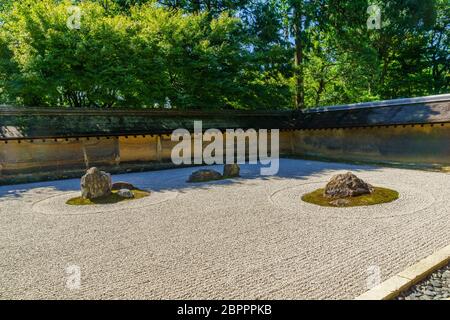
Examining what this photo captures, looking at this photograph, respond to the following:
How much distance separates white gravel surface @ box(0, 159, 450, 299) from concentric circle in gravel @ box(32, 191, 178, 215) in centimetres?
3

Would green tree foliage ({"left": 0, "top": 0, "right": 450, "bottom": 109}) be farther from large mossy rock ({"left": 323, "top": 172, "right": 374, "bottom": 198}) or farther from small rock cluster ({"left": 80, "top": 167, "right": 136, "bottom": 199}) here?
large mossy rock ({"left": 323, "top": 172, "right": 374, "bottom": 198})

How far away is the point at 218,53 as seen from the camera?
60.0 ft

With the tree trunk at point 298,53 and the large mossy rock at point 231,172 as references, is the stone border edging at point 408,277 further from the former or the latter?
the tree trunk at point 298,53

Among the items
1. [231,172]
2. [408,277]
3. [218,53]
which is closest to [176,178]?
[231,172]

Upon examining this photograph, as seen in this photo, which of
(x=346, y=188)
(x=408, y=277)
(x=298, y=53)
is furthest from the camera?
(x=298, y=53)

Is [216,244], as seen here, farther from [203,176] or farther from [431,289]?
[203,176]

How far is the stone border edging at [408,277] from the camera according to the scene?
359cm

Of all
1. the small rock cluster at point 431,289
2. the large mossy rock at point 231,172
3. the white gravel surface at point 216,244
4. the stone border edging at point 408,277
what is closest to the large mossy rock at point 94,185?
the white gravel surface at point 216,244

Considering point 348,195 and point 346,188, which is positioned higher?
point 346,188

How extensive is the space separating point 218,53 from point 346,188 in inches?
505

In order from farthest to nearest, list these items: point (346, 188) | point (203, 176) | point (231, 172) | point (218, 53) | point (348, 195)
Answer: point (218, 53), point (231, 172), point (203, 176), point (346, 188), point (348, 195)

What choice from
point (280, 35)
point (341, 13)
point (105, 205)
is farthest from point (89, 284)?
point (341, 13)

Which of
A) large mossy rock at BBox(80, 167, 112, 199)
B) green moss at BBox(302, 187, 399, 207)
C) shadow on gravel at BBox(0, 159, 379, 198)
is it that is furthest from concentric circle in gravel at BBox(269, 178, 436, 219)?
large mossy rock at BBox(80, 167, 112, 199)

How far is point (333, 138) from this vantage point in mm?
18000
